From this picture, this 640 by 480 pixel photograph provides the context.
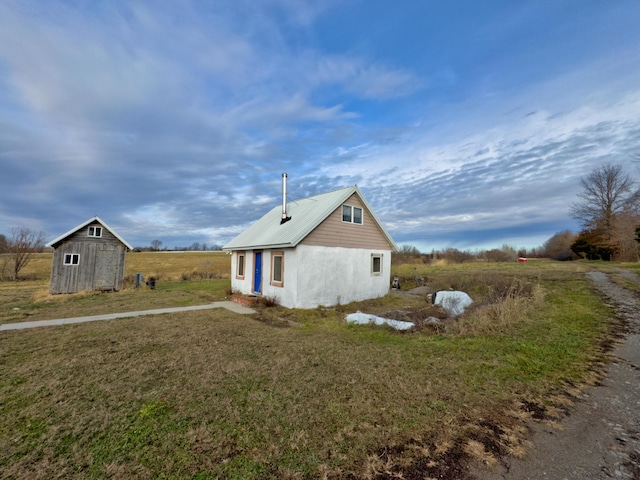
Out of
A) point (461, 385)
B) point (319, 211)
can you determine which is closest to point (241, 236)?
point (319, 211)

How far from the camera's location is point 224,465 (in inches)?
112

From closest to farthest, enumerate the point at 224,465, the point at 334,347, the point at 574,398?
1. the point at 224,465
2. the point at 574,398
3. the point at 334,347

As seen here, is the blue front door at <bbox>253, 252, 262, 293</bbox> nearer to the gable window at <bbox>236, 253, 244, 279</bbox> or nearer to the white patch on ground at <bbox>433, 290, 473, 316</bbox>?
the gable window at <bbox>236, 253, 244, 279</bbox>

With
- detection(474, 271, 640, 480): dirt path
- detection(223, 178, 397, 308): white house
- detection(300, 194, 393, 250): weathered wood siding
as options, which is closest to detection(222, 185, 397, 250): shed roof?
detection(223, 178, 397, 308): white house

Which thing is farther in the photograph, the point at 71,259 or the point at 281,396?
the point at 71,259

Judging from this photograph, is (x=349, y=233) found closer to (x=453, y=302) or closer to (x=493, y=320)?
(x=453, y=302)

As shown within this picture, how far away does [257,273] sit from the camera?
14.8 m

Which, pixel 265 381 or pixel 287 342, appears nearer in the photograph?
pixel 265 381

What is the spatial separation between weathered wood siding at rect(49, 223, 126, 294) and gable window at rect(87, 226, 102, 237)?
162 mm

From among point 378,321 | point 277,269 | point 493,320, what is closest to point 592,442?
point 493,320

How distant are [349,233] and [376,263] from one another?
105 inches

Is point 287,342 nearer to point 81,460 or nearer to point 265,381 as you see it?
point 265,381

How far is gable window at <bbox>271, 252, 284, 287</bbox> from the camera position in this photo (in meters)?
13.0

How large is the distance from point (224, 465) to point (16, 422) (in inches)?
115
